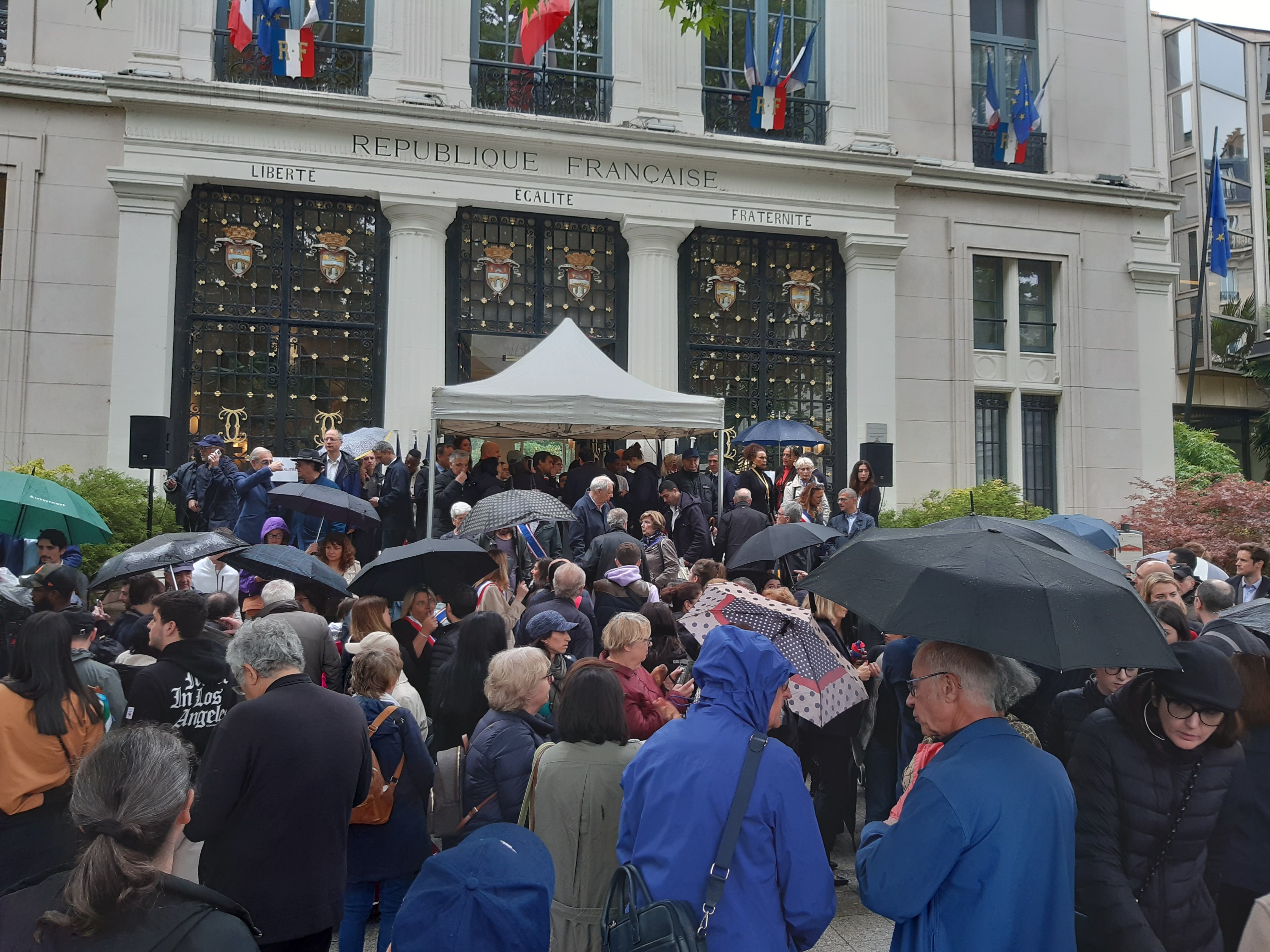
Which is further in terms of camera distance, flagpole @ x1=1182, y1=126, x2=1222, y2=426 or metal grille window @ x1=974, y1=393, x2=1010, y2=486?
flagpole @ x1=1182, y1=126, x2=1222, y2=426

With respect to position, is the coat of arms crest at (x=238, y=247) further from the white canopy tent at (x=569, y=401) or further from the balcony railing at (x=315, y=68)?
the white canopy tent at (x=569, y=401)

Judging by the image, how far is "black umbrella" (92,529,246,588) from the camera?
7.04 meters

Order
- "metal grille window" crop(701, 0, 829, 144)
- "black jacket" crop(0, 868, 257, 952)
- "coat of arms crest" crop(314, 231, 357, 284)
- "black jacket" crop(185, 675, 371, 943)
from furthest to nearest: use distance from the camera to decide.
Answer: "metal grille window" crop(701, 0, 829, 144) < "coat of arms crest" crop(314, 231, 357, 284) < "black jacket" crop(185, 675, 371, 943) < "black jacket" crop(0, 868, 257, 952)

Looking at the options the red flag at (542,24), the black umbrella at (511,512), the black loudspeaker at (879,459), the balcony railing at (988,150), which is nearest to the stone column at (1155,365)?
the balcony railing at (988,150)

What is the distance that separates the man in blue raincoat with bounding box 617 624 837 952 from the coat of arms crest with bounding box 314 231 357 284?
615 inches

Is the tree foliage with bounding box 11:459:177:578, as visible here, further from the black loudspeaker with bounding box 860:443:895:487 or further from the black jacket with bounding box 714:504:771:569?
the black loudspeaker with bounding box 860:443:895:487

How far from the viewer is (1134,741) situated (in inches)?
133

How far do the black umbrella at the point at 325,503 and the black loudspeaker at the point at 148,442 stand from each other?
4.36 m

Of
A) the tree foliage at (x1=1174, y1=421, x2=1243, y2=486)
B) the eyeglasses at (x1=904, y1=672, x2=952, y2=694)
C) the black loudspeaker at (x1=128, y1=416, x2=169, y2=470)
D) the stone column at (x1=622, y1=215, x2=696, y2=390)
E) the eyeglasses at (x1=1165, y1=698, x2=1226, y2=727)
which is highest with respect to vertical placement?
the stone column at (x1=622, y1=215, x2=696, y2=390)

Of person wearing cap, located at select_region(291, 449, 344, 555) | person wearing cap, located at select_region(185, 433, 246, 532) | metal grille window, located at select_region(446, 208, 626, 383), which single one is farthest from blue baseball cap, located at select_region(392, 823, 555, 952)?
metal grille window, located at select_region(446, 208, 626, 383)

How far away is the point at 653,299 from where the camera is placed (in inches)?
712

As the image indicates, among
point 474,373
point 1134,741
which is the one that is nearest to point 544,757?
point 1134,741

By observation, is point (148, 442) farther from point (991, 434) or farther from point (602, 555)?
point (991, 434)

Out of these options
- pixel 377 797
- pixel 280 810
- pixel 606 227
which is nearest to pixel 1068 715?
pixel 377 797
